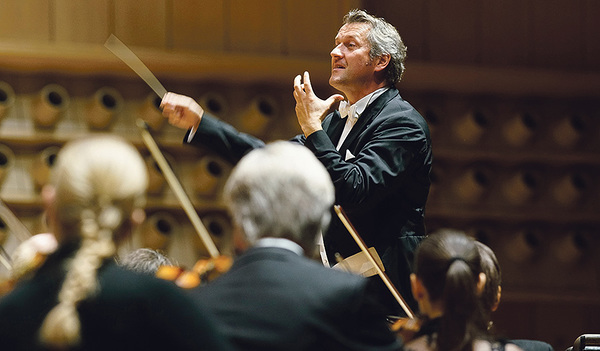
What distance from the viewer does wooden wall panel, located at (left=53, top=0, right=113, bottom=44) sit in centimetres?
389

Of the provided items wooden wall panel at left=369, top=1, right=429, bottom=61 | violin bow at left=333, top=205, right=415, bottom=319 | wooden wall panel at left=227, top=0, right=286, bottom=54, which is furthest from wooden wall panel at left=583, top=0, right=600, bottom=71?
violin bow at left=333, top=205, right=415, bottom=319

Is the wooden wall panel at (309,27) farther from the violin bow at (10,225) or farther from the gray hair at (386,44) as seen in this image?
the violin bow at (10,225)

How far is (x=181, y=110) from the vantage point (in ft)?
7.99

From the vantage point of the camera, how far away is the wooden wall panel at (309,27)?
4094mm

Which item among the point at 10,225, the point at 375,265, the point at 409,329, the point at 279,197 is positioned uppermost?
the point at 279,197

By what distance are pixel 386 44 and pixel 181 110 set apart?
0.71 meters

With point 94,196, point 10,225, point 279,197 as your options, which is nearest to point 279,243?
point 279,197

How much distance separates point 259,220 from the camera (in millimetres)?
1425

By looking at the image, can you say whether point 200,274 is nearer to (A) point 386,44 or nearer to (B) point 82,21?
(A) point 386,44

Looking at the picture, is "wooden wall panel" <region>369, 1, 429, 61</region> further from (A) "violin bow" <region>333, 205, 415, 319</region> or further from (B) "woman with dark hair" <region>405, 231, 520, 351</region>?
(B) "woman with dark hair" <region>405, 231, 520, 351</region>

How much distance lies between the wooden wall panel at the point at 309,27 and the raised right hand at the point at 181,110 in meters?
1.72

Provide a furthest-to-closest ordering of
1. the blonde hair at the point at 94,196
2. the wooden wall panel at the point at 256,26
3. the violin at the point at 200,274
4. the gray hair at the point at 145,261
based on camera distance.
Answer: the wooden wall panel at the point at 256,26 → the gray hair at the point at 145,261 → the violin at the point at 200,274 → the blonde hair at the point at 94,196

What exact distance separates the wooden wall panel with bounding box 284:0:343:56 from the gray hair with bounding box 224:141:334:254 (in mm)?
2712

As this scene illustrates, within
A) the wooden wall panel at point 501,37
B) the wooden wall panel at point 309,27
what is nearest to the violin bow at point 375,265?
the wooden wall panel at point 309,27
